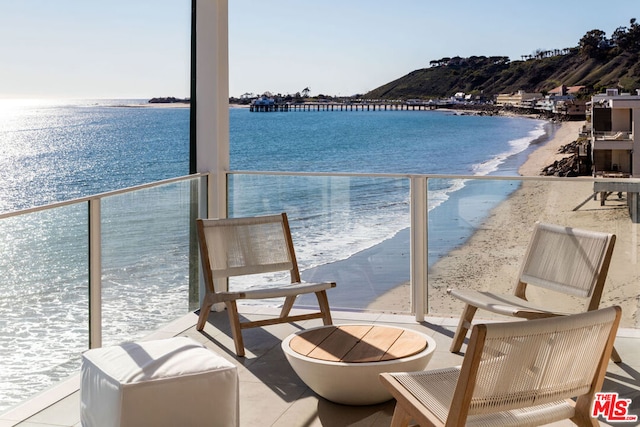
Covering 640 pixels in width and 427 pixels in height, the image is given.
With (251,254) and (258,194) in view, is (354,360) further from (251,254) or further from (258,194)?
(258,194)

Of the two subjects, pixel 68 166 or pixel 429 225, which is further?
pixel 68 166

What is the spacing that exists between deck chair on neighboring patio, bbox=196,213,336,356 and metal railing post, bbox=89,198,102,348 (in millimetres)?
693

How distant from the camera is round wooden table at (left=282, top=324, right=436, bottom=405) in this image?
131 inches

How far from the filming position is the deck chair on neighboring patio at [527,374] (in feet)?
7.39

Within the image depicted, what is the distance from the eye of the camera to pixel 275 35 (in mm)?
39000

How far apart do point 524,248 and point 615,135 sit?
16236 millimetres

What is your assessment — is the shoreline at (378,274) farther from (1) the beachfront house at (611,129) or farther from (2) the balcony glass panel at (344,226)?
(1) the beachfront house at (611,129)

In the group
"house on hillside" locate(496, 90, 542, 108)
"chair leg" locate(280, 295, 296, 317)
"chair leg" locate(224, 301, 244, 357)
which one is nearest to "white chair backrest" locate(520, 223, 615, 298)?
"chair leg" locate(280, 295, 296, 317)

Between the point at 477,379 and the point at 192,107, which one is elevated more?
Answer: the point at 192,107

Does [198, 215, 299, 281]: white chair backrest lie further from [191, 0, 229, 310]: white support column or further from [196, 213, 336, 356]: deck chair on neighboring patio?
[191, 0, 229, 310]: white support column

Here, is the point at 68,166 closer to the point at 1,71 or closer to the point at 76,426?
the point at 1,71

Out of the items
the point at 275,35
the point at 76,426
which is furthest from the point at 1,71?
the point at 76,426

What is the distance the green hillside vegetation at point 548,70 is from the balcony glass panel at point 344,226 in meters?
23.7

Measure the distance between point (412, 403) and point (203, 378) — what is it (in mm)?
821
